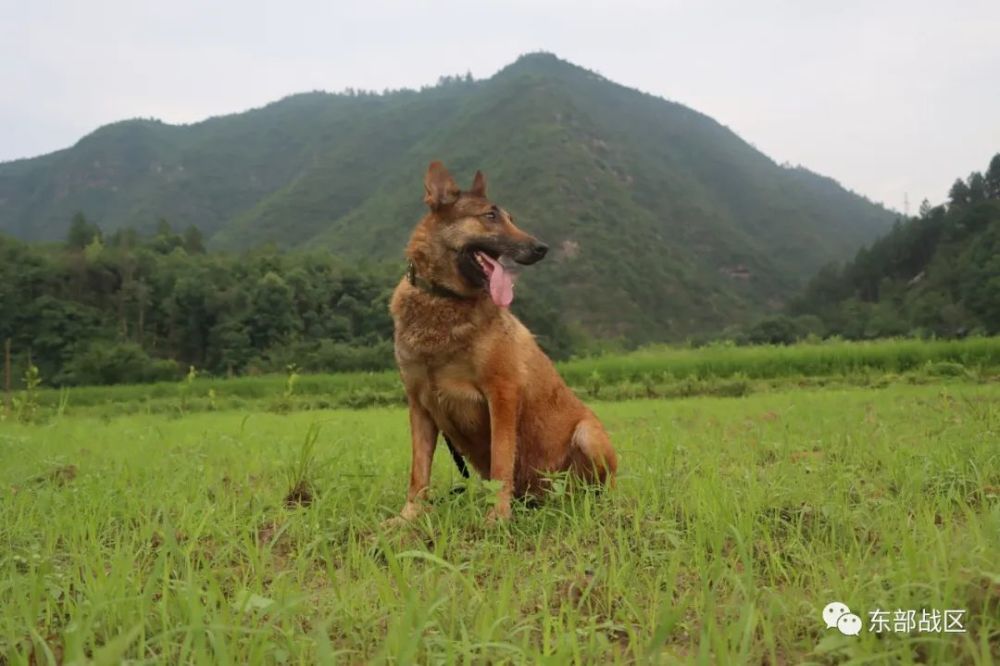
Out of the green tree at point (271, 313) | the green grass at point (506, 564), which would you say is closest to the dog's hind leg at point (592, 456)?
the green grass at point (506, 564)

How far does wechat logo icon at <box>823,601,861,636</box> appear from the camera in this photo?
67.3 inches

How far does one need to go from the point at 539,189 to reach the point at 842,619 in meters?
83.4

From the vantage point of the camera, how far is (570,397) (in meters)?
4.17

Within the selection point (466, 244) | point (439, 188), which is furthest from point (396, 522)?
point (439, 188)

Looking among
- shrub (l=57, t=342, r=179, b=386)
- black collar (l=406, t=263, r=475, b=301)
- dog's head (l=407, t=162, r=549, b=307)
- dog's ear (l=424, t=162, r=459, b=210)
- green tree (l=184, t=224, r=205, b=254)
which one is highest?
green tree (l=184, t=224, r=205, b=254)

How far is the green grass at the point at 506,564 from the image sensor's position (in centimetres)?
174

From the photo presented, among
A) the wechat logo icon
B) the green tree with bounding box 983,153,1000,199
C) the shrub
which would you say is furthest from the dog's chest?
the green tree with bounding box 983,153,1000,199

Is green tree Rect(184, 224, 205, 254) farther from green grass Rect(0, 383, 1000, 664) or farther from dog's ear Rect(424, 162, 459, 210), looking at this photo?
dog's ear Rect(424, 162, 459, 210)

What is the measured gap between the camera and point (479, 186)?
13.9 feet

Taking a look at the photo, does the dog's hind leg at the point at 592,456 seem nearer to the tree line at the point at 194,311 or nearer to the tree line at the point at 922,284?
the tree line at the point at 194,311

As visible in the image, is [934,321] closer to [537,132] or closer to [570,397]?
[570,397]

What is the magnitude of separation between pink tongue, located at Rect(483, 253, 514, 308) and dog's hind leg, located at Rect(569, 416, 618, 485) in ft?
2.99

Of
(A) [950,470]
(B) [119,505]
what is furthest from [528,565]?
(A) [950,470]

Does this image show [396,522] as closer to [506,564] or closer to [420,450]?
[420,450]
